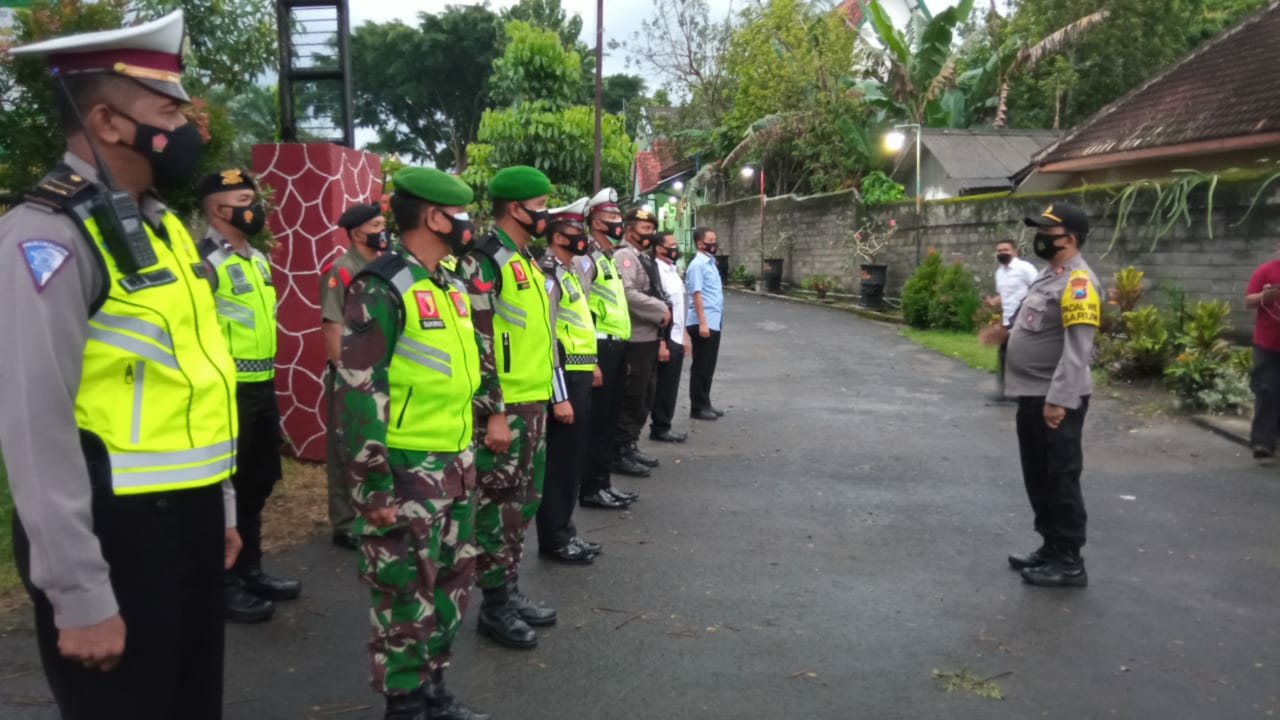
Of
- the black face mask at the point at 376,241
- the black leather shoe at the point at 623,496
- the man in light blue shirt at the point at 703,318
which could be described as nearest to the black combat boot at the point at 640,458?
the black leather shoe at the point at 623,496

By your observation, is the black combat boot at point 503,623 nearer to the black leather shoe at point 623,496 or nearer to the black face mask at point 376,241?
the black face mask at point 376,241

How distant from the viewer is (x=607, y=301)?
6.55 m

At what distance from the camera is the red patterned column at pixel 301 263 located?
7105 mm

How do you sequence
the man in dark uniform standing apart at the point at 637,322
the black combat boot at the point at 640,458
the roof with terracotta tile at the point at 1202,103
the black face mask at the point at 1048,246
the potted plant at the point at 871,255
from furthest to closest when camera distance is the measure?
the potted plant at the point at 871,255
the roof with terracotta tile at the point at 1202,103
the black combat boot at the point at 640,458
the man in dark uniform standing apart at the point at 637,322
the black face mask at the point at 1048,246

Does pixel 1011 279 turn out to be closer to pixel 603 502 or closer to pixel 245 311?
pixel 603 502

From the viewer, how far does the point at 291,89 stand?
761cm

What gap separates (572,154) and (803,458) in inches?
340

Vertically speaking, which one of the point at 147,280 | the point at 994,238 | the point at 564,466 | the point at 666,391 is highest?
the point at 994,238

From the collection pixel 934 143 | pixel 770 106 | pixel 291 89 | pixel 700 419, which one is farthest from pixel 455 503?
pixel 770 106

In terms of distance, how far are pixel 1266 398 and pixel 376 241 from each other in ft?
23.7

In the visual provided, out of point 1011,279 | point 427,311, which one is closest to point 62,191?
point 427,311

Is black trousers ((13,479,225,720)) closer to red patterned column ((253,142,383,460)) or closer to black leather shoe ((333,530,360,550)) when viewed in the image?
black leather shoe ((333,530,360,550))

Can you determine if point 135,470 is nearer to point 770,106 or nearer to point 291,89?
point 291,89

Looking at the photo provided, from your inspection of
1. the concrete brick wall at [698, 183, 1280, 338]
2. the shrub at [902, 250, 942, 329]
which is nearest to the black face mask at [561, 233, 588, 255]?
the concrete brick wall at [698, 183, 1280, 338]
